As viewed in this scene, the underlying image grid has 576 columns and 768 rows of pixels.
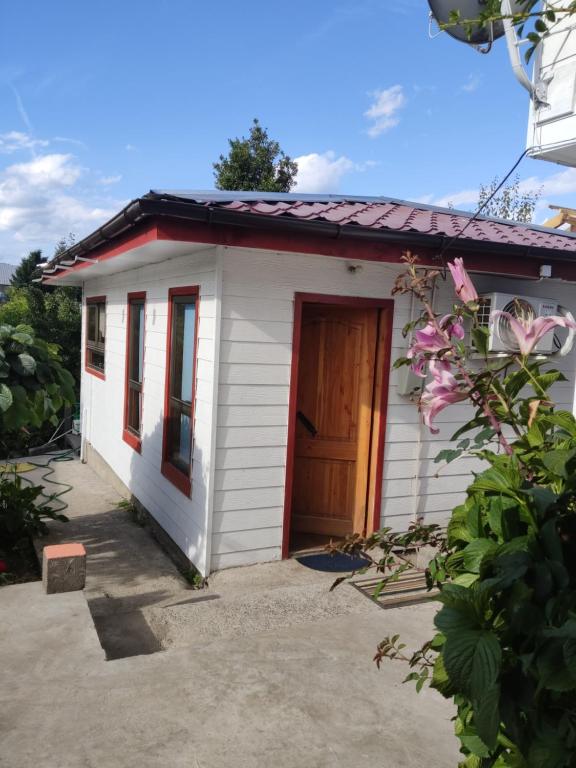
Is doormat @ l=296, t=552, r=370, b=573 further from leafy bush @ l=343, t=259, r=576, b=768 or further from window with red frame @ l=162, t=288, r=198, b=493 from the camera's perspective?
leafy bush @ l=343, t=259, r=576, b=768

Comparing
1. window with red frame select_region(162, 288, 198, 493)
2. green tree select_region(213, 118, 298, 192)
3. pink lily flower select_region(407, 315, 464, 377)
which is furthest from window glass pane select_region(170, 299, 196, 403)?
green tree select_region(213, 118, 298, 192)

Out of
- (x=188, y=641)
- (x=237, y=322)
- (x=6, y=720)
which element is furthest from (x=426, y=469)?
(x=6, y=720)

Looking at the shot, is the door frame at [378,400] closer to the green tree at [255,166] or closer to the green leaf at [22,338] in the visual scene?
the green leaf at [22,338]

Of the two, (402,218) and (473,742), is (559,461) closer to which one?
(473,742)

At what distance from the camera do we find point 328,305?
6.19 metres

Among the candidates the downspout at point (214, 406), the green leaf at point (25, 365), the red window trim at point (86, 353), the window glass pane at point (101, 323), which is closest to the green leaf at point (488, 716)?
the downspout at point (214, 406)

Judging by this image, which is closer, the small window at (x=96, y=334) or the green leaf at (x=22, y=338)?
the green leaf at (x=22, y=338)

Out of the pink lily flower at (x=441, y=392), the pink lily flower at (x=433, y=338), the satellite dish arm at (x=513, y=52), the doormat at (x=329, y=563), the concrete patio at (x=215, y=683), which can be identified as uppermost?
the satellite dish arm at (x=513, y=52)

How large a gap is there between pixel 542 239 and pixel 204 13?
4063 millimetres

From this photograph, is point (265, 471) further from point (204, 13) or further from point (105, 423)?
point (105, 423)

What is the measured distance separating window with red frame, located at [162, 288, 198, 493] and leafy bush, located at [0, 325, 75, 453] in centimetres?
108

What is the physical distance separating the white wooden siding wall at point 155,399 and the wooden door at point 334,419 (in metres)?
1.15

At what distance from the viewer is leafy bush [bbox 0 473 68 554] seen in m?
5.99

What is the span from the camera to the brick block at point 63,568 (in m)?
4.37
